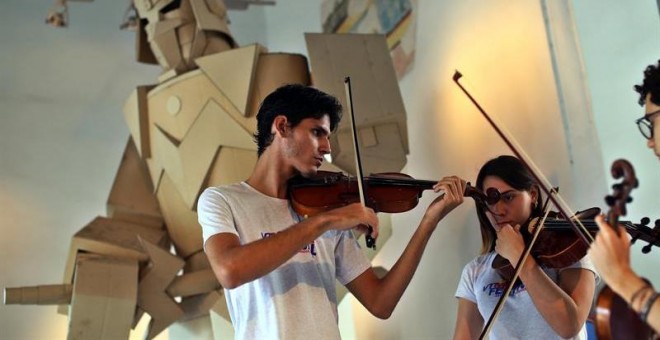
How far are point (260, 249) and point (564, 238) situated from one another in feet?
1.87

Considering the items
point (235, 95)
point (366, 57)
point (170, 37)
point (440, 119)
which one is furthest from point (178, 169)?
point (440, 119)

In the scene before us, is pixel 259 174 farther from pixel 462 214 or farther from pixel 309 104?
pixel 462 214

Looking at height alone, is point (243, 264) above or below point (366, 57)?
below

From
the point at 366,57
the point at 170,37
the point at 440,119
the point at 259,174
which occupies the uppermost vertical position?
the point at 170,37

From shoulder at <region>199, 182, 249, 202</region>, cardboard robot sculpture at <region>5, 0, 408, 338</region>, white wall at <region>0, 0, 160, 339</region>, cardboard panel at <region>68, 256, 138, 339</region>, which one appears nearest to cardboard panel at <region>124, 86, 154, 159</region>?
cardboard robot sculpture at <region>5, 0, 408, 338</region>

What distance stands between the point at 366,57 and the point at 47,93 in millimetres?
1874

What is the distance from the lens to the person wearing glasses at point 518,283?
1349 mm

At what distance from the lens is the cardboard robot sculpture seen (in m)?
2.32

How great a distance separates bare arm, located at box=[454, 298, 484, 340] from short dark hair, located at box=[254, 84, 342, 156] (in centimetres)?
51

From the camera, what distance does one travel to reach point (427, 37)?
9.07 ft

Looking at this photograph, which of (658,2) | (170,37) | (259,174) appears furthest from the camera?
(170,37)

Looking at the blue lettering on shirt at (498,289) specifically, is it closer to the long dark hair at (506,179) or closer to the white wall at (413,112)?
the long dark hair at (506,179)

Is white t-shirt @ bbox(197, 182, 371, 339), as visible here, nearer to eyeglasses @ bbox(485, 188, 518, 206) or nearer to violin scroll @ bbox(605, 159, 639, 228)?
eyeglasses @ bbox(485, 188, 518, 206)

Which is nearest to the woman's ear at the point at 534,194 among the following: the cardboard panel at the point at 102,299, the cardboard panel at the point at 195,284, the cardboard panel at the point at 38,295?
the cardboard panel at the point at 195,284
